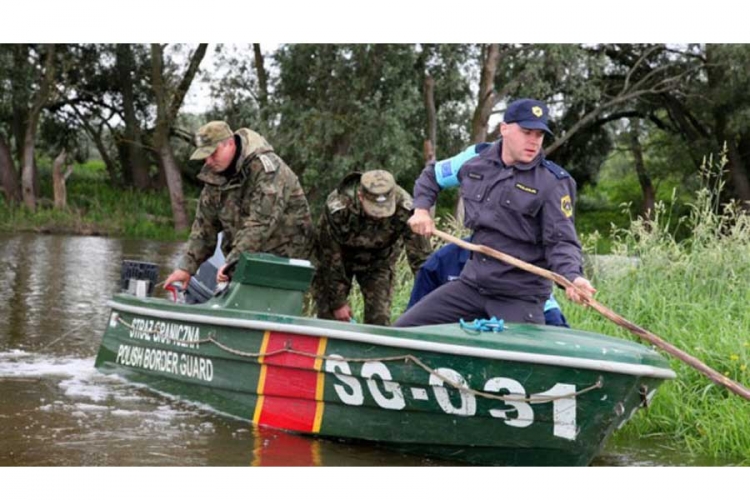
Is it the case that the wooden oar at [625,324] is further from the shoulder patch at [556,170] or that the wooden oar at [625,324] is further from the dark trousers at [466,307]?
the shoulder patch at [556,170]

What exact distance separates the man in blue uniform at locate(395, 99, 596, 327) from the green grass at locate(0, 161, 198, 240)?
19746 millimetres

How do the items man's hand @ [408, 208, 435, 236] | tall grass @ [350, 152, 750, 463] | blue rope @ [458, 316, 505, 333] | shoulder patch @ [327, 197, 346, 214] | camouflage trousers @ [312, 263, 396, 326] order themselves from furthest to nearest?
camouflage trousers @ [312, 263, 396, 326] < shoulder patch @ [327, 197, 346, 214] < tall grass @ [350, 152, 750, 463] < man's hand @ [408, 208, 435, 236] < blue rope @ [458, 316, 505, 333]

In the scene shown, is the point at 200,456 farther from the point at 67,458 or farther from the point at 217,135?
the point at 217,135

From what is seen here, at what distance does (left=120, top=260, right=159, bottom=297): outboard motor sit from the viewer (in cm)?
849

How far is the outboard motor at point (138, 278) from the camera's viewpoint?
8492 mm

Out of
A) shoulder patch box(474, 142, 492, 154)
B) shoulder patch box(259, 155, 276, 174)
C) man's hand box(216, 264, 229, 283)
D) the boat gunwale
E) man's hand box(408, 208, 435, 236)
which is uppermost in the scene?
shoulder patch box(474, 142, 492, 154)

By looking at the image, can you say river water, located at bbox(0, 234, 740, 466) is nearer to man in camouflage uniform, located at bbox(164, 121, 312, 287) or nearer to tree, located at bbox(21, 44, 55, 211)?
man in camouflage uniform, located at bbox(164, 121, 312, 287)

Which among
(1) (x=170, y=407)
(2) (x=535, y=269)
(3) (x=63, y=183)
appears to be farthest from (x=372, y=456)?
(3) (x=63, y=183)

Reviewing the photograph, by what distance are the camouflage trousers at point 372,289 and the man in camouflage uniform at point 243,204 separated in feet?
0.99

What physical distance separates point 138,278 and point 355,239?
1.77m

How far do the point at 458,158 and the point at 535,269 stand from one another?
37.5 inches

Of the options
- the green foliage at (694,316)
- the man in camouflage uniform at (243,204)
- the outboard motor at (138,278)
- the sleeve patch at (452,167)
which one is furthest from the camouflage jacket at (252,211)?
the green foliage at (694,316)

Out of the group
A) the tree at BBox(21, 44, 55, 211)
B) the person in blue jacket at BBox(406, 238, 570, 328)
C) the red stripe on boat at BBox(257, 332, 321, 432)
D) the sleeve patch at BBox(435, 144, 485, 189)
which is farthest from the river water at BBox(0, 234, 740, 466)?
the tree at BBox(21, 44, 55, 211)

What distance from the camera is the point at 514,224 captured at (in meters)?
5.99
